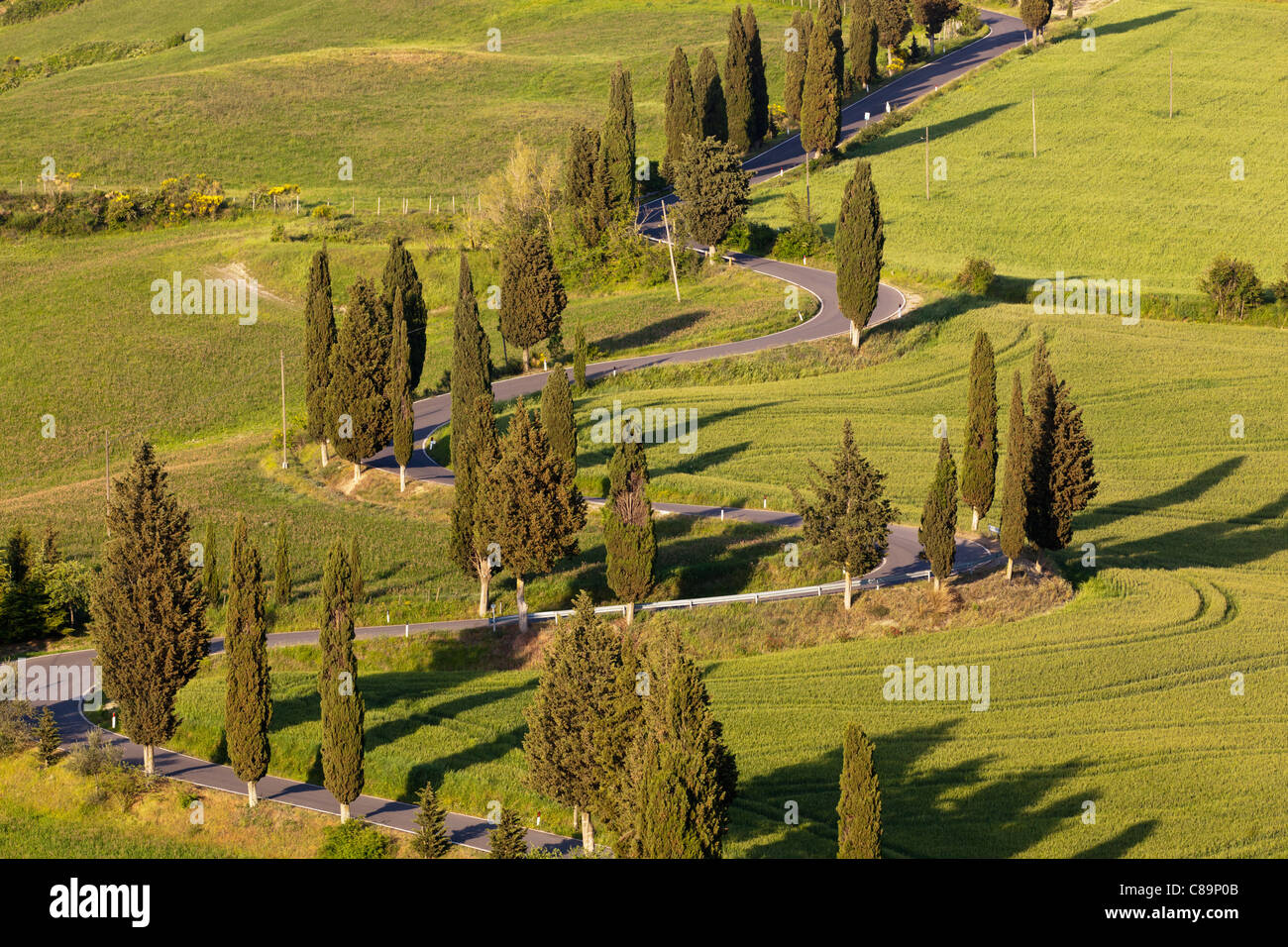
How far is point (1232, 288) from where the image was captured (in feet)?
307

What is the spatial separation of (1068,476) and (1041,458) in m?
1.34

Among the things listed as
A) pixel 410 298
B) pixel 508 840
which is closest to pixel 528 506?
pixel 508 840

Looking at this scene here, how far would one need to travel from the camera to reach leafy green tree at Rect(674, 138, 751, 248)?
4119 inches

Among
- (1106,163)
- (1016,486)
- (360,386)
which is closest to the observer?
(1016,486)

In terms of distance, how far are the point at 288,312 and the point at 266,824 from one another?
6609 centimetres

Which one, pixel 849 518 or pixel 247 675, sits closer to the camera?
pixel 247 675

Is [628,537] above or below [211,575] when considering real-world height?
above

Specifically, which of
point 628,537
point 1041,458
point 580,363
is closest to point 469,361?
point 580,363

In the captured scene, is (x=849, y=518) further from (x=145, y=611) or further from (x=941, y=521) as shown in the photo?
(x=145, y=611)

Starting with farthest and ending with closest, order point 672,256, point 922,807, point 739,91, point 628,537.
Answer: point 739,91
point 672,256
point 628,537
point 922,807

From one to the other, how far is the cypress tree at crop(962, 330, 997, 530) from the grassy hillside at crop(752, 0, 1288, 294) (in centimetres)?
4029

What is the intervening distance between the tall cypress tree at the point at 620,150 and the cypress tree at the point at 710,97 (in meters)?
11.3

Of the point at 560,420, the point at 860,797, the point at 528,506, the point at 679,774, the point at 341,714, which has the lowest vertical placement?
the point at 341,714

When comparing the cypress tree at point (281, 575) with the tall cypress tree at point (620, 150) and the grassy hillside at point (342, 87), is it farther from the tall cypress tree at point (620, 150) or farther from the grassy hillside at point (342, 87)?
the grassy hillside at point (342, 87)
